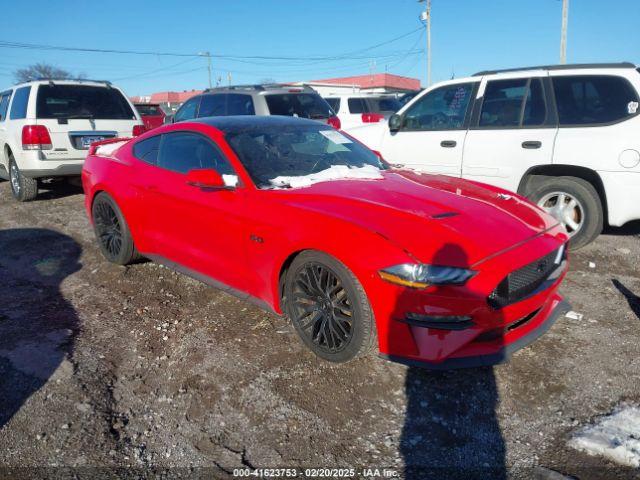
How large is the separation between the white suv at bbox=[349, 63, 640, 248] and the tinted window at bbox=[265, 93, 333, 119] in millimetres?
3198

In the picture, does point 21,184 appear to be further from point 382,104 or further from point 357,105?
point 382,104

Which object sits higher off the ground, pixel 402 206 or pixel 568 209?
pixel 402 206

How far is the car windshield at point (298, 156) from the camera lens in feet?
12.0

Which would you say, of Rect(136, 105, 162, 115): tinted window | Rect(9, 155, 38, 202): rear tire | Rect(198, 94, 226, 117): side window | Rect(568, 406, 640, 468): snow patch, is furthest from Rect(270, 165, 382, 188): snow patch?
Rect(136, 105, 162, 115): tinted window

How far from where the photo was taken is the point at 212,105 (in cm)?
938

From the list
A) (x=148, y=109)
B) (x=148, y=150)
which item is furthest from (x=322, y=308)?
(x=148, y=109)

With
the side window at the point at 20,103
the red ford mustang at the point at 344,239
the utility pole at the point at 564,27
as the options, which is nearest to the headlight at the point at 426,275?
the red ford mustang at the point at 344,239

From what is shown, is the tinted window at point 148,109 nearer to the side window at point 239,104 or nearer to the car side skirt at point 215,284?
the side window at point 239,104

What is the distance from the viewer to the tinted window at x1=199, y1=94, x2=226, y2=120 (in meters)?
9.16

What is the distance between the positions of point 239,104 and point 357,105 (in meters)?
6.24

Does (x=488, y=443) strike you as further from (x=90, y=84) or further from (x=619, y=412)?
(x=90, y=84)

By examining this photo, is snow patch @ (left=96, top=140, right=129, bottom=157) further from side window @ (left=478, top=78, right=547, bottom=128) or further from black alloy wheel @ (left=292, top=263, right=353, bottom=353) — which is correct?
side window @ (left=478, top=78, right=547, bottom=128)

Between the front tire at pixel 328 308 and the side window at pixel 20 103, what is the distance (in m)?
6.74

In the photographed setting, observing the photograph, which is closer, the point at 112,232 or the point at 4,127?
the point at 112,232
